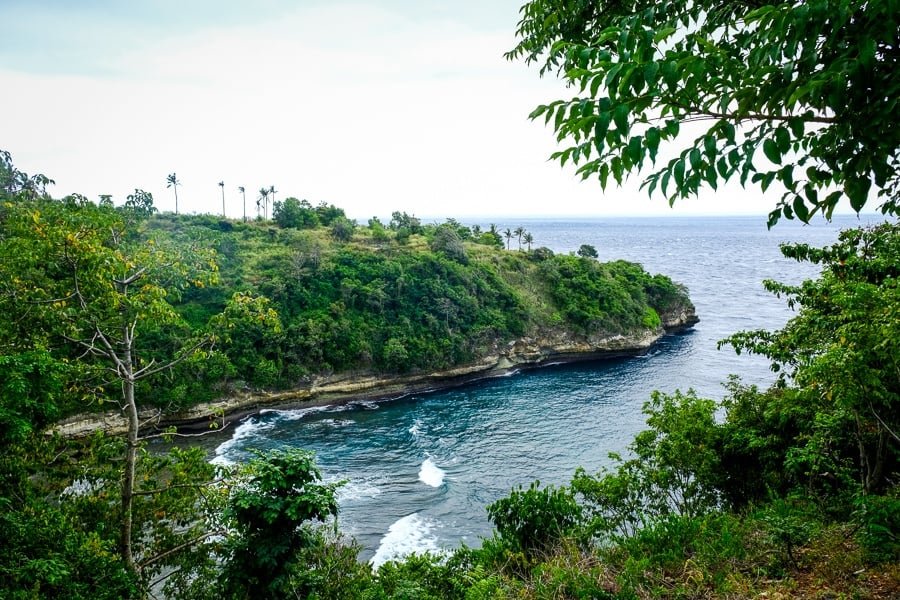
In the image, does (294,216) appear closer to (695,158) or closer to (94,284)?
(94,284)

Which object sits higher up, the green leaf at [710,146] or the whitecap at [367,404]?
the green leaf at [710,146]

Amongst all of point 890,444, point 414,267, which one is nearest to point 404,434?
point 414,267

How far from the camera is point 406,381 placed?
42.3 metres

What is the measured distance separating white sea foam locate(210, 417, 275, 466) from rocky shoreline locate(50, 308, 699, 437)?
1.19m

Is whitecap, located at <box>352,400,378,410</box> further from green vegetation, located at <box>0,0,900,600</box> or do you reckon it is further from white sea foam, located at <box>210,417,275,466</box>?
green vegetation, located at <box>0,0,900,600</box>

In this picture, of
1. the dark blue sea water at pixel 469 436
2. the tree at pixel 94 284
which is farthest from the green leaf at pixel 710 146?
the dark blue sea water at pixel 469 436

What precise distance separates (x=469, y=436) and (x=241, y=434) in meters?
14.9

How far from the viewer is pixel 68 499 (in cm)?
940

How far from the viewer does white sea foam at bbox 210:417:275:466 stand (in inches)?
1125

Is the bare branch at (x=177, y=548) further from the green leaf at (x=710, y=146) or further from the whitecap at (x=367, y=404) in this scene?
the whitecap at (x=367, y=404)

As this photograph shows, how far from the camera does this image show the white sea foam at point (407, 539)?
20109mm

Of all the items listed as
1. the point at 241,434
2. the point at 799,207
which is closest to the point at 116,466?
the point at 799,207

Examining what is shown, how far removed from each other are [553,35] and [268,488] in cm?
882

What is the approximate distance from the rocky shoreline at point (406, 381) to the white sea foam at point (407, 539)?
11466 millimetres
